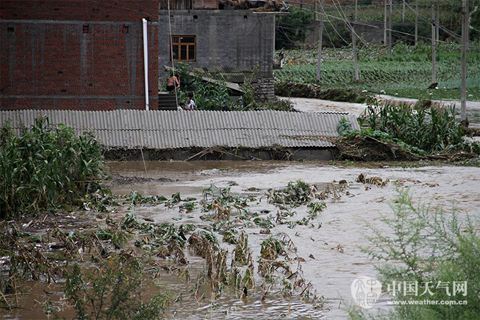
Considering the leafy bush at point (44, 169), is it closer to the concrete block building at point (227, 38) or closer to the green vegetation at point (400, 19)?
the concrete block building at point (227, 38)

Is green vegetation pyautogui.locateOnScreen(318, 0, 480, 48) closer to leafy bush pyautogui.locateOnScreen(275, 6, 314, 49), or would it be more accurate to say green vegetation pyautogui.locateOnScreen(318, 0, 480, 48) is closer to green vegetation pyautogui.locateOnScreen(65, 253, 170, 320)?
leafy bush pyautogui.locateOnScreen(275, 6, 314, 49)

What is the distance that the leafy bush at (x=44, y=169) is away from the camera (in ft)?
44.2

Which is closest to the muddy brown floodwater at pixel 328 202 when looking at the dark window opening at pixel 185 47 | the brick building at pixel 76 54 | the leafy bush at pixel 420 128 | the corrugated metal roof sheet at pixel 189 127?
the corrugated metal roof sheet at pixel 189 127

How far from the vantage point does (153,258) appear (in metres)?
11.2

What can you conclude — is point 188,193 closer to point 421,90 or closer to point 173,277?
point 173,277

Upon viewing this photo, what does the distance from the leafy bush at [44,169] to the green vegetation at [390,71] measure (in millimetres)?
28875

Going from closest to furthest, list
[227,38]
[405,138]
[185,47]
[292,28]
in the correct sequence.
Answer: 1. [405,138]
2. [227,38]
3. [185,47]
4. [292,28]

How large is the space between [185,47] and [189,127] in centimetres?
1787

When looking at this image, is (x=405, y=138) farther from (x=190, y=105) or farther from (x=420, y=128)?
(x=190, y=105)

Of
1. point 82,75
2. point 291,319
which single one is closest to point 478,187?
point 291,319

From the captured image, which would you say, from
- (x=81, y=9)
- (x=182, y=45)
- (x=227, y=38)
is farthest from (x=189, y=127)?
(x=182, y=45)

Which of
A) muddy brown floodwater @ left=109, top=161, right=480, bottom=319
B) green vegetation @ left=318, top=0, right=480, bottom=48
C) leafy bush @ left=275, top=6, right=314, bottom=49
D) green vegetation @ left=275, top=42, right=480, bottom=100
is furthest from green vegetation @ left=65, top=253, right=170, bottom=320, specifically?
green vegetation @ left=318, top=0, right=480, bottom=48

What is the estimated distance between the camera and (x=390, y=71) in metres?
57.6

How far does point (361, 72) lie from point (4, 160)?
4511 centimetres
